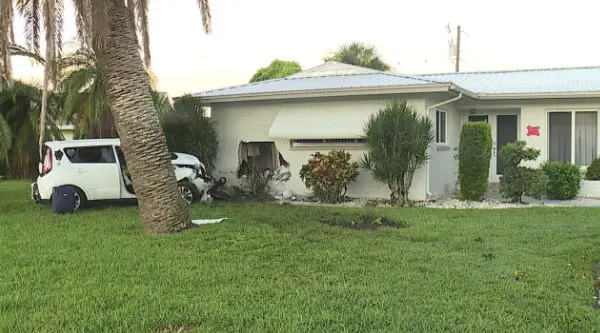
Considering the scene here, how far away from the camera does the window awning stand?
43.5 feet

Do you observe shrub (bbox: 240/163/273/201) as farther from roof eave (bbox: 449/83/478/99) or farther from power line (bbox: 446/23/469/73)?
power line (bbox: 446/23/469/73)

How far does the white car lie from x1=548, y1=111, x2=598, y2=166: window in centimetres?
1001

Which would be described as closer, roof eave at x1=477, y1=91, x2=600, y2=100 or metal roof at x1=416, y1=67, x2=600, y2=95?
roof eave at x1=477, y1=91, x2=600, y2=100

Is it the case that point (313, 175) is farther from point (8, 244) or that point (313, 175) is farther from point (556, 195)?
point (8, 244)

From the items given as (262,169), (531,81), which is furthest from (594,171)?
(262,169)

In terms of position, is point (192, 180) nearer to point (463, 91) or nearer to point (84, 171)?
point (84, 171)

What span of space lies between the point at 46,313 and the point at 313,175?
8606 millimetres

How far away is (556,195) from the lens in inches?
516

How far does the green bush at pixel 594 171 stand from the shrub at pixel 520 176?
2349mm

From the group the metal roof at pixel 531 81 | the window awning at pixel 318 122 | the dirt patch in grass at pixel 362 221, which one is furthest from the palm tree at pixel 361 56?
the dirt patch in grass at pixel 362 221

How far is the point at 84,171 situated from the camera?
11.6 m

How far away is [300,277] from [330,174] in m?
7.01

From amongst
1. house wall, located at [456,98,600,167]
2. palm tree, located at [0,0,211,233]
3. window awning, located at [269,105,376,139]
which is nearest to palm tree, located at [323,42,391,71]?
house wall, located at [456,98,600,167]

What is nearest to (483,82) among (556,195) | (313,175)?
(556,195)
